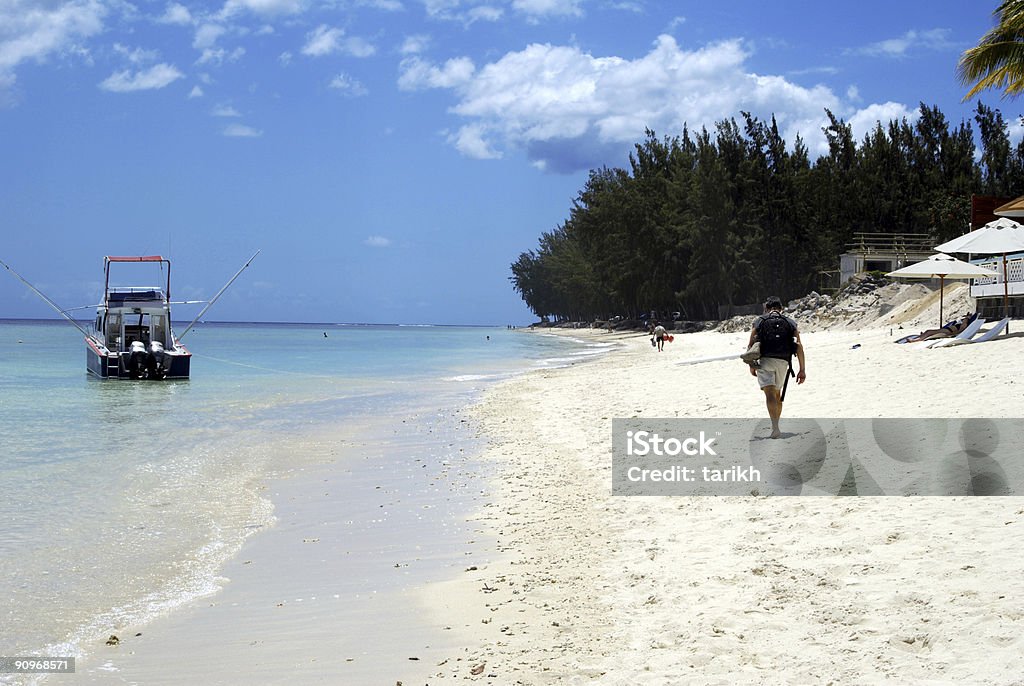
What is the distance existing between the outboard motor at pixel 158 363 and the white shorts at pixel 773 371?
88.1 feet

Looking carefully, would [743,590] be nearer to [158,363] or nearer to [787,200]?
[158,363]

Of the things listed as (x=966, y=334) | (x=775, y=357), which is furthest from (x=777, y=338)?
(x=966, y=334)

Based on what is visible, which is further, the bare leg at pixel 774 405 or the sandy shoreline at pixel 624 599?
the bare leg at pixel 774 405

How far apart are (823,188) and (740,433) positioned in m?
56.6

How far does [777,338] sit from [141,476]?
9155mm

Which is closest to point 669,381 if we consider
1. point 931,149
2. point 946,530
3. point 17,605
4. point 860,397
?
point 860,397

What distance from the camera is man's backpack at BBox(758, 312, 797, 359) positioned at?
10602 millimetres

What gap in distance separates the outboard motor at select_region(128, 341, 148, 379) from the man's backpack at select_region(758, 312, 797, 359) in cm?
2749

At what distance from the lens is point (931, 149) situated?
67.9m

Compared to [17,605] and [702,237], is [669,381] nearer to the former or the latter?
[17,605]

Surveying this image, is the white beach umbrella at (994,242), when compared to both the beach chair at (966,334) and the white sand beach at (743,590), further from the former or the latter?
the white sand beach at (743,590)

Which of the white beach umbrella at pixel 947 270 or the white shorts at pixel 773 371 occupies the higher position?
the white beach umbrella at pixel 947 270

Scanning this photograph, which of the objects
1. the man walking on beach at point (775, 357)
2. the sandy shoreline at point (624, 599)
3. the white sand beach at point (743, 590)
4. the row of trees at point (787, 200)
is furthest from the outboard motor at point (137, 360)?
the row of trees at point (787, 200)

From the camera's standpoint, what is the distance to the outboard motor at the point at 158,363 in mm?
32250
